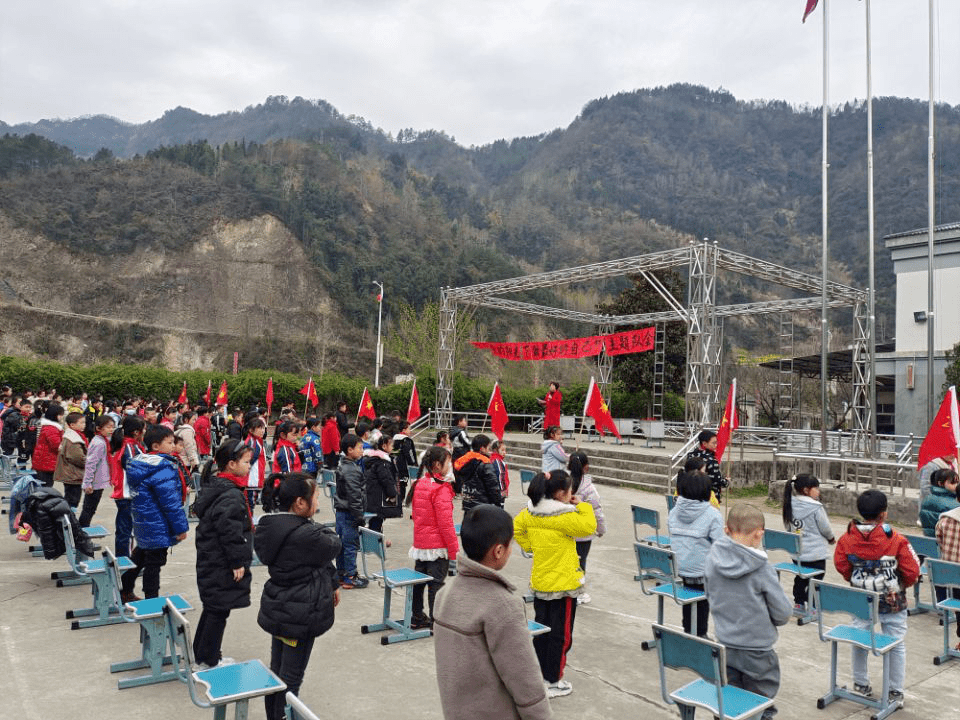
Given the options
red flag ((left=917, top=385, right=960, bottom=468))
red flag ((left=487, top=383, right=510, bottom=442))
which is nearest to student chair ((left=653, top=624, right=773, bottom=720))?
red flag ((left=917, top=385, right=960, bottom=468))

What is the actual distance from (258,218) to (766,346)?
47505 millimetres

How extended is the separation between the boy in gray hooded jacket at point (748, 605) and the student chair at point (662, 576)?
58.2 inches

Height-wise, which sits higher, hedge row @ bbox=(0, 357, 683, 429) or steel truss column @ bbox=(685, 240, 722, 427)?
steel truss column @ bbox=(685, 240, 722, 427)

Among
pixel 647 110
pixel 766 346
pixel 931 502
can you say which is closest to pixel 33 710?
pixel 931 502

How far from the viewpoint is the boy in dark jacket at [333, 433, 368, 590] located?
667 cm

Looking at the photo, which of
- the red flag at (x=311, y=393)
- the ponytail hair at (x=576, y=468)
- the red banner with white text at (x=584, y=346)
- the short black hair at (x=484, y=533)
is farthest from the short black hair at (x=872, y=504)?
the red flag at (x=311, y=393)

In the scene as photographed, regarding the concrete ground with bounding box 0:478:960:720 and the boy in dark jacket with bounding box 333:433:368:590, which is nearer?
the concrete ground with bounding box 0:478:960:720

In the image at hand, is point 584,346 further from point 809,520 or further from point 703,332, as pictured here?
point 809,520

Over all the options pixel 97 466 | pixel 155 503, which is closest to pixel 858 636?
pixel 155 503

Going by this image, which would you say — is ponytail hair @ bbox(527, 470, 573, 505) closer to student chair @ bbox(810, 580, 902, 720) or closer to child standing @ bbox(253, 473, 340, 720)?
child standing @ bbox(253, 473, 340, 720)

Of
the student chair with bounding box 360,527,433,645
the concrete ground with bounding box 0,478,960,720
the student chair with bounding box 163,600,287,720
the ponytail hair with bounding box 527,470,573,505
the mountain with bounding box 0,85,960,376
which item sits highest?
the mountain with bounding box 0,85,960,376

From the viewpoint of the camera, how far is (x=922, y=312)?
81.8 feet

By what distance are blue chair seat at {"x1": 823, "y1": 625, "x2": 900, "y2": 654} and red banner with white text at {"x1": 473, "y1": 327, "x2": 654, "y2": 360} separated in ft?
53.0

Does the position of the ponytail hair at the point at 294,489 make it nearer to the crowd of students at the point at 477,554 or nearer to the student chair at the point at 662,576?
the crowd of students at the point at 477,554
